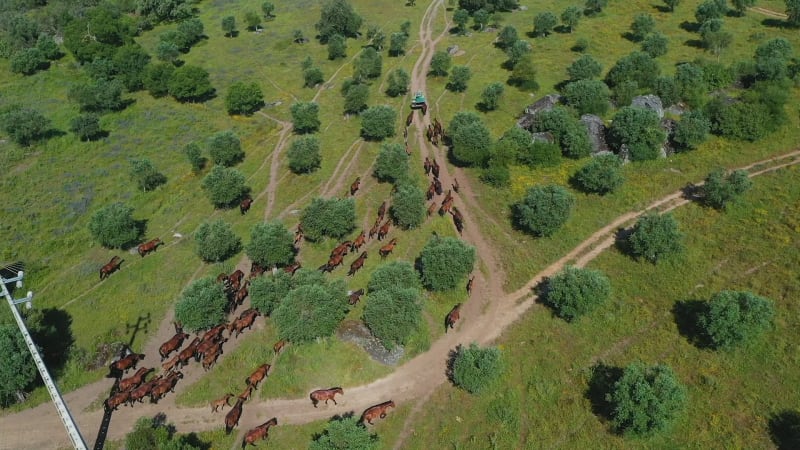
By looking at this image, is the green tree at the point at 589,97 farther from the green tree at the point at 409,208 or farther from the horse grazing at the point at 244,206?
the horse grazing at the point at 244,206

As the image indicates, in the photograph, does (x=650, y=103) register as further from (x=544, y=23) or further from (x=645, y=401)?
(x=645, y=401)

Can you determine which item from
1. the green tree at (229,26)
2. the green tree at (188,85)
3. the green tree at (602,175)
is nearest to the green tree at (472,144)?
the green tree at (602,175)

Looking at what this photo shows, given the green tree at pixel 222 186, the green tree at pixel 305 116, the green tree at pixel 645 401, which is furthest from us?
the green tree at pixel 305 116

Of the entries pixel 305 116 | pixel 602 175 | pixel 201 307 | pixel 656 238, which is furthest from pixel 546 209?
pixel 305 116

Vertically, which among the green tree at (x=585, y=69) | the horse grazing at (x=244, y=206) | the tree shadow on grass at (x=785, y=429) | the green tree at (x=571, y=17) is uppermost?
the green tree at (x=571, y=17)

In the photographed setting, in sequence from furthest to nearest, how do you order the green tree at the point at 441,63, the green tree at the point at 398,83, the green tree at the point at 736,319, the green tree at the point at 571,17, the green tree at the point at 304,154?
the green tree at the point at 571,17, the green tree at the point at 441,63, the green tree at the point at 398,83, the green tree at the point at 304,154, the green tree at the point at 736,319

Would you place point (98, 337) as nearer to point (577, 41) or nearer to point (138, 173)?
point (138, 173)
